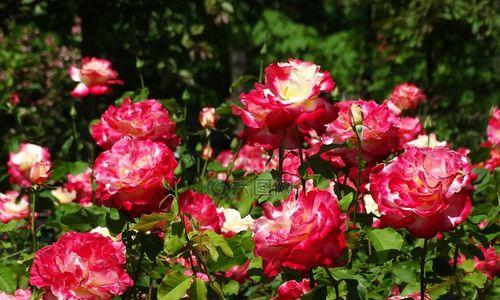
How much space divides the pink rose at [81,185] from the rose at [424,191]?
4.80 ft

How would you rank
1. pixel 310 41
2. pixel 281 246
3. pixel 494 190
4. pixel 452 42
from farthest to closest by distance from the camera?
1. pixel 310 41
2. pixel 452 42
3. pixel 494 190
4. pixel 281 246

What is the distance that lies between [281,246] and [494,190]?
1.22 m

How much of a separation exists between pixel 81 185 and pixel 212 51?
7.51 ft

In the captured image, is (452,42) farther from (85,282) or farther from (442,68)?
(85,282)

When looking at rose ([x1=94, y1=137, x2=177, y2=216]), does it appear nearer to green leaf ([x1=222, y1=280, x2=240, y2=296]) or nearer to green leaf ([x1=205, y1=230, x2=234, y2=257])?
green leaf ([x1=205, y1=230, x2=234, y2=257])

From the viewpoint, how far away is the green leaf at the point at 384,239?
1313mm

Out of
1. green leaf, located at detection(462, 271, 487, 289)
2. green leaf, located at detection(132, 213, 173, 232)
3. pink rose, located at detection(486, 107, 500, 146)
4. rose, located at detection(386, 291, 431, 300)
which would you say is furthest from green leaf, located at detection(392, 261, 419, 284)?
pink rose, located at detection(486, 107, 500, 146)

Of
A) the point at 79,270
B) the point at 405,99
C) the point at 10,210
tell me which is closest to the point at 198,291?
the point at 79,270

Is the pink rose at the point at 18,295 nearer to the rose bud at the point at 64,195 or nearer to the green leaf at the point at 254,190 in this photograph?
the green leaf at the point at 254,190

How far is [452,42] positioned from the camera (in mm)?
6805

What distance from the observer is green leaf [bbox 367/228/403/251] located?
1.31 m

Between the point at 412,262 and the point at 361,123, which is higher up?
the point at 361,123

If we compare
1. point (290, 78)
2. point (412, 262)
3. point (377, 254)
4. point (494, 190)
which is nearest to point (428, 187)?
point (377, 254)

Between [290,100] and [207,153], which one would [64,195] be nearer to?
[207,153]
